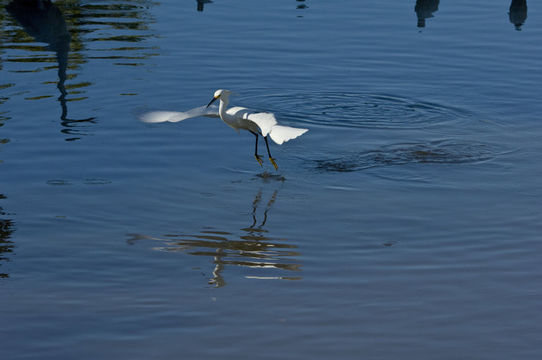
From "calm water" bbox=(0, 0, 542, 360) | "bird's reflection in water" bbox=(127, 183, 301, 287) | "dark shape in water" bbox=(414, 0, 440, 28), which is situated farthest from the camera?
"dark shape in water" bbox=(414, 0, 440, 28)

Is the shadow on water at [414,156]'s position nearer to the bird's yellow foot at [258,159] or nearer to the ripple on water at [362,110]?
the bird's yellow foot at [258,159]

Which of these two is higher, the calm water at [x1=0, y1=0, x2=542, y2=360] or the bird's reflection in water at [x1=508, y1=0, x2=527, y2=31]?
the bird's reflection in water at [x1=508, y1=0, x2=527, y2=31]

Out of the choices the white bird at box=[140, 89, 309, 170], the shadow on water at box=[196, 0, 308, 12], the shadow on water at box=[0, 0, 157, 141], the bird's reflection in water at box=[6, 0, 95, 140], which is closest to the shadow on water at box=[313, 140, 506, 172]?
the white bird at box=[140, 89, 309, 170]

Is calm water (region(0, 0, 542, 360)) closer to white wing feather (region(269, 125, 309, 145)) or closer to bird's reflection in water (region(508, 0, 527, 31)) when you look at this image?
white wing feather (region(269, 125, 309, 145))

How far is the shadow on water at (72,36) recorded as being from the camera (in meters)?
18.5

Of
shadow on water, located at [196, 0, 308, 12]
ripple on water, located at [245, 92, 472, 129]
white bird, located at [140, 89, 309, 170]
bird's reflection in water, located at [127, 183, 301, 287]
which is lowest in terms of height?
bird's reflection in water, located at [127, 183, 301, 287]

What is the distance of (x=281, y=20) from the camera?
2486cm

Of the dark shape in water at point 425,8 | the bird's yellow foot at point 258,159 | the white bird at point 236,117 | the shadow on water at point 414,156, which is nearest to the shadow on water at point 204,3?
the dark shape in water at point 425,8

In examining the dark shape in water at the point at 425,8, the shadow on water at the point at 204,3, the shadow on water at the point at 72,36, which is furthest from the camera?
the shadow on water at the point at 204,3

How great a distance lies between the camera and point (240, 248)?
A: 10773 mm

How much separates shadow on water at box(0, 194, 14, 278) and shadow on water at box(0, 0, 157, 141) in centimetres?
432

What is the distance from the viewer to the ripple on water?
635 inches

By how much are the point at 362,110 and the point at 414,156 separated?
9.09ft

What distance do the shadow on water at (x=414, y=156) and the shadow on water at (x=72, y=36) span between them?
4841 mm
